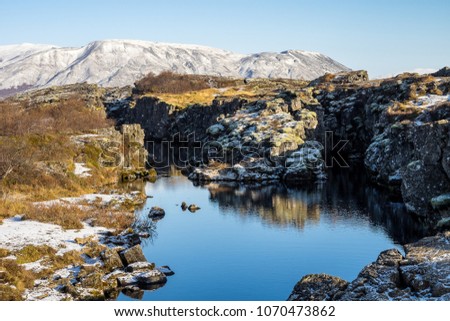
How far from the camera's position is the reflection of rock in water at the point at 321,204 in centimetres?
5534

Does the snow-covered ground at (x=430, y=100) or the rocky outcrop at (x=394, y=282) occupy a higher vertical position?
the snow-covered ground at (x=430, y=100)

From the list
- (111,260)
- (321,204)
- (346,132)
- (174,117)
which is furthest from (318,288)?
(174,117)

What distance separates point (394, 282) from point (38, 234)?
30546mm

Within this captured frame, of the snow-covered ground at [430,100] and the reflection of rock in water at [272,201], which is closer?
the reflection of rock in water at [272,201]

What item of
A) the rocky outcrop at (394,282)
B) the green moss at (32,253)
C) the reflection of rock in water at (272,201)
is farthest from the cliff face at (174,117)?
the rocky outcrop at (394,282)

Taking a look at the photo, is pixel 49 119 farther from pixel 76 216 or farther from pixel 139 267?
pixel 139 267

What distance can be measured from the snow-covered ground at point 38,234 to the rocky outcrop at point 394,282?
70.6 feet

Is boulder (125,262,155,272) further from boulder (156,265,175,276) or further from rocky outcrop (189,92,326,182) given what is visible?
rocky outcrop (189,92,326,182)

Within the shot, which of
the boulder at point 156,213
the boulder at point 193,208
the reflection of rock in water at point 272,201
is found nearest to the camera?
the boulder at point 156,213

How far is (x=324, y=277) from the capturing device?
104ft

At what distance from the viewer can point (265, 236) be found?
170ft

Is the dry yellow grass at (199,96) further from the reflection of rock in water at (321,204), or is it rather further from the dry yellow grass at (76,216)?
the dry yellow grass at (76,216)

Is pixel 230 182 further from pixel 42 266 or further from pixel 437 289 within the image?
pixel 437 289

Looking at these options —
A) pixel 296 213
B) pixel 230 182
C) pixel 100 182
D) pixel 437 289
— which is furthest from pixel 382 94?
pixel 437 289
